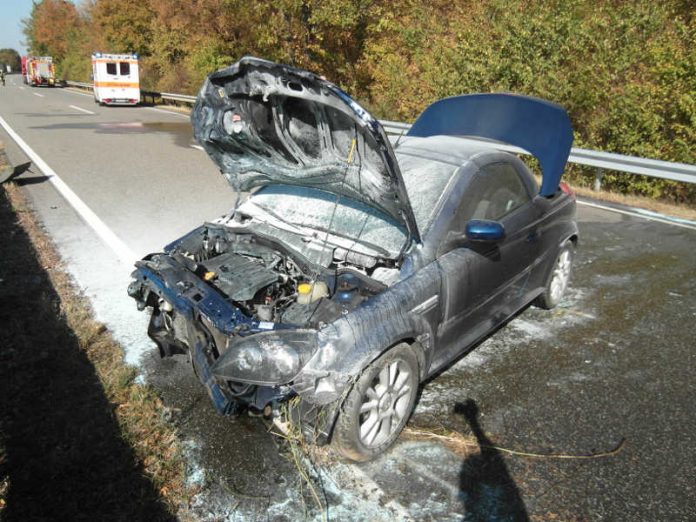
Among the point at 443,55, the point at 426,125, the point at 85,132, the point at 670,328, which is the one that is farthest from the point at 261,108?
the point at 85,132

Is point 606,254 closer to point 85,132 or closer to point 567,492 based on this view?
point 567,492

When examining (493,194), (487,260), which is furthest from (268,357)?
(493,194)

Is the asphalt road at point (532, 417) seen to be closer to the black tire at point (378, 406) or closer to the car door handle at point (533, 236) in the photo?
the black tire at point (378, 406)

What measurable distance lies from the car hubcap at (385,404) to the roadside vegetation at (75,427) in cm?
99

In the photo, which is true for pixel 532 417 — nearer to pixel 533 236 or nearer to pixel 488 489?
pixel 488 489

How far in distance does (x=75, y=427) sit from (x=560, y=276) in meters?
4.08

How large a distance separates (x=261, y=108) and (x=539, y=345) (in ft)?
9.24

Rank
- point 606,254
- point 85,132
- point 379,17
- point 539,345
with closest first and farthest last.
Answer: point 539,345
point 606,254
point 85,132
point 379,17

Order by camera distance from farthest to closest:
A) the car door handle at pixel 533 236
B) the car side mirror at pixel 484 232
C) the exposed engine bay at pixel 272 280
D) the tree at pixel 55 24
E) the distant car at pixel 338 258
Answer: the tree at pixel 55 24 < the car door handle at pixel 533 236 < the car side mirror at pixel 484 232 < the exposed engine bay at pixel 272 280 < the distant car at pixel 338 258


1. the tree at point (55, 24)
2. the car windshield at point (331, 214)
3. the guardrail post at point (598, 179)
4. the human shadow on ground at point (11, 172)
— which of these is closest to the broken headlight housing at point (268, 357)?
the car windshield at point (331, 214)

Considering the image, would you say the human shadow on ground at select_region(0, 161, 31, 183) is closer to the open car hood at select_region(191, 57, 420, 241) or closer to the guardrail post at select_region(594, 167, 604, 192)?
the open car hood at select_region(191, 57, 420, 241)

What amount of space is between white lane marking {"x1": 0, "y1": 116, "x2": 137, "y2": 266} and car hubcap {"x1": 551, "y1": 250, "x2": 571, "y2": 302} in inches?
170

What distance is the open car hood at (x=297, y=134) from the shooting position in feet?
9.43

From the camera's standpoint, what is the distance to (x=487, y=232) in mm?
3307
